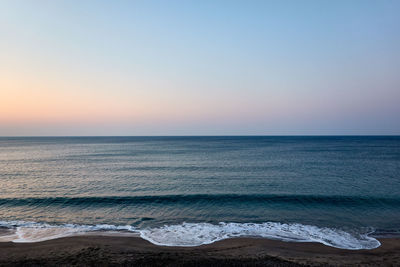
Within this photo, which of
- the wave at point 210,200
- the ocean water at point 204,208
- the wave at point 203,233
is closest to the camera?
the wave at point 203,233

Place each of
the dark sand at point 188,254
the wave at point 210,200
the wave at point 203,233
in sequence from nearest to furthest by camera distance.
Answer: the dark sand at point 188,254 < the wave at point 203,233 < the wave at point 210,200

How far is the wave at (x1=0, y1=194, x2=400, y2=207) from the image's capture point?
2225cm

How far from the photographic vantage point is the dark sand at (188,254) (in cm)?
1117

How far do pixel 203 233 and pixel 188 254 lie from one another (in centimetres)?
343

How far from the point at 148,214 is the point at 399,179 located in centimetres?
3650

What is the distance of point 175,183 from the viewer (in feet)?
101

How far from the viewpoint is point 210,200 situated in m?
23.3

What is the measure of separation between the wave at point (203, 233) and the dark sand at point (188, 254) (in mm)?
772

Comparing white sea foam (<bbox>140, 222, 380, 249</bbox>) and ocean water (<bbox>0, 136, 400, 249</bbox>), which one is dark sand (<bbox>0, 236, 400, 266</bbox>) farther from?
ocean water (<bbox>0, 136, 400, 249</bbox>)

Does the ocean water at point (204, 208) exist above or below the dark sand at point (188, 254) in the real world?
below

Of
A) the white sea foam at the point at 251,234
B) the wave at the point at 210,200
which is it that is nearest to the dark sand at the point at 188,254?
the white sea foam at the point at 251,234

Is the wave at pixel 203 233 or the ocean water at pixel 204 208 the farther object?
the ocean water at pixel 204 208

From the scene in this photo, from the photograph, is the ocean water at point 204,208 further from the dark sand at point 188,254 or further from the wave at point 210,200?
the dark sand at point 188,254

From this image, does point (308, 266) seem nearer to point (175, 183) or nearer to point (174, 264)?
point (174, 264)
